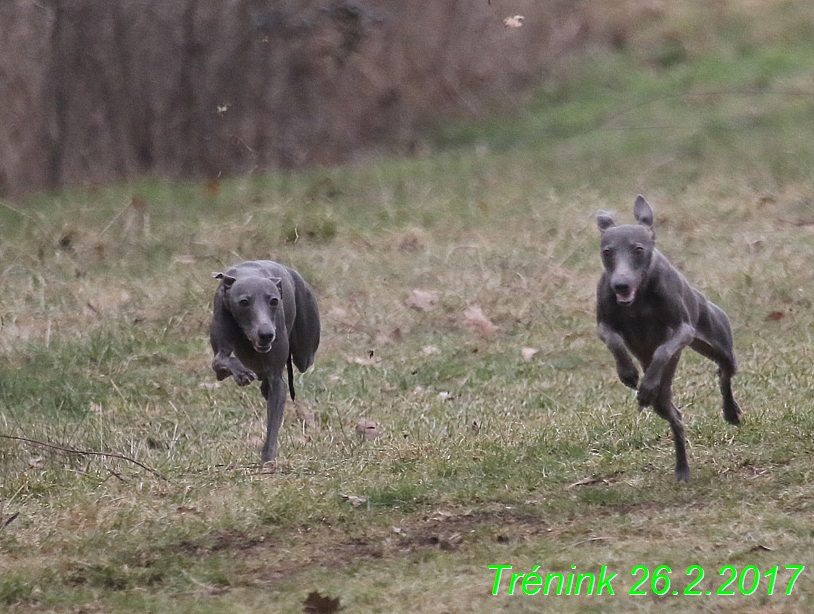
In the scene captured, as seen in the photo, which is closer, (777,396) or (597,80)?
(777,396)

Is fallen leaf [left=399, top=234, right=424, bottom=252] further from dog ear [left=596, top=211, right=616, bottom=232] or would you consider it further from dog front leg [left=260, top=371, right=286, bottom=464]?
dog ear [left=596, top=211, right=616, bottom=232]

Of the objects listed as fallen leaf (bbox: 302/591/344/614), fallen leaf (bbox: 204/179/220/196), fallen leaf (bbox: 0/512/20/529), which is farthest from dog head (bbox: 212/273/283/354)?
fallen leaf (bbox: 204/179/220/196)

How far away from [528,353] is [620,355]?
4139 millimetres

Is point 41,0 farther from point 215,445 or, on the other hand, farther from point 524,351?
point 215,445

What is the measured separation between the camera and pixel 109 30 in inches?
619

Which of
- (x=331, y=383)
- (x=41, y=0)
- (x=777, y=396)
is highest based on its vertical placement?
(x=41, y=0)

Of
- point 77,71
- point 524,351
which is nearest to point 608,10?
point 77,71

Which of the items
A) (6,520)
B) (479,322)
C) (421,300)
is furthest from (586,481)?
(421,300)

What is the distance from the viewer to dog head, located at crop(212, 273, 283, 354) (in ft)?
20.8

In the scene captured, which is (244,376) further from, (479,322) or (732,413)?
(479,322)

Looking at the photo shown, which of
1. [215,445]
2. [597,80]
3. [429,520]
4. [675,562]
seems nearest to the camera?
[675,562]

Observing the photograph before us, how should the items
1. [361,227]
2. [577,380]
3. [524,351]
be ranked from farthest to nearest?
1. [361,227]
2. [524,351]
3. [577,380]

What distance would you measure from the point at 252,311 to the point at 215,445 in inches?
68.6

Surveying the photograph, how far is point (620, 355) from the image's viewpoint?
5.93 m
